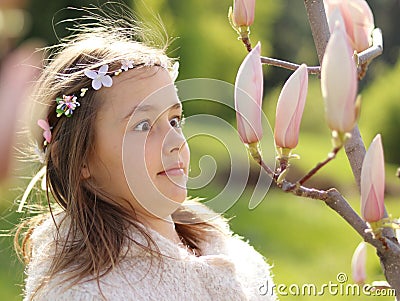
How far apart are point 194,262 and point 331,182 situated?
5156 millimetres

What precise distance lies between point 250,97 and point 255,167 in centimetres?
550

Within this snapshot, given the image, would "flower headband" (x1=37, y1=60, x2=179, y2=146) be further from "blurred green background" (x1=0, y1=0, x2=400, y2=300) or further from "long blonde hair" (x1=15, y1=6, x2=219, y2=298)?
"blurred green background" (x1=0, y1=0, x2=400, y2=300)

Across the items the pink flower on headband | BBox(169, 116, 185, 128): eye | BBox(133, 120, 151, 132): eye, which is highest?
BBox(133, 120, 151, 132): eye

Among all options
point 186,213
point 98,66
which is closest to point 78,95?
point 98,66

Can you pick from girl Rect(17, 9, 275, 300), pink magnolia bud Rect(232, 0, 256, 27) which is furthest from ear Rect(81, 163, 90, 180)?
pink magnolia bud Rect(232, 0, 256, 27)

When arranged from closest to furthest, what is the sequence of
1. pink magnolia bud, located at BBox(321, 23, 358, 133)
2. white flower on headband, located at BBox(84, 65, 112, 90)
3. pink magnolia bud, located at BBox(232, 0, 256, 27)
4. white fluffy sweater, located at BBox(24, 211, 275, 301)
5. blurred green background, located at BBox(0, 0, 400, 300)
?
pink magnolia bud, located at BBox(321, 23, 358, 133) < pink magnolia bud, located at BBox(232, 0, 256, 27) < white fluffy sweater, located at BBox(24, 211, 275, 301) < white flower on headband, located at BBox(84, 65, 112, 90) < blurred green background, located at BBox(0, 0, 400, 300)

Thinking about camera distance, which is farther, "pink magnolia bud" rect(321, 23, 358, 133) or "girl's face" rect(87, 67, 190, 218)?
"girl's face" rect(87, 67, 190, 218)

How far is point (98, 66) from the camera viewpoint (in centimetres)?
138

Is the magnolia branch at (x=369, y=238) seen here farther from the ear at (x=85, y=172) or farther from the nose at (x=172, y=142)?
the ear at (x=85, y=172)

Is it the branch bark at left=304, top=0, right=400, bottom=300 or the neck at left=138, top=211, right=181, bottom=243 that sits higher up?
the branch bark at left=304, top=0, right=400, bottom=300

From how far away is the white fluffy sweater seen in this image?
1.24m

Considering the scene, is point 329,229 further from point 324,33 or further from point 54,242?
point 324,33

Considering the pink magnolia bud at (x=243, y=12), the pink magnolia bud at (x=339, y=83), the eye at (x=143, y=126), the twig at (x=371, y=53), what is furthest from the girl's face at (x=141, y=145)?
the pink magnolia bud at (x=339, y=83)

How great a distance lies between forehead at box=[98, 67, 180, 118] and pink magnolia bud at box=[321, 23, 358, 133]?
2.60ft
